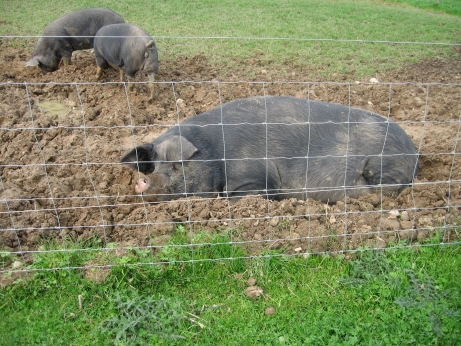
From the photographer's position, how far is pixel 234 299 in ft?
10.8

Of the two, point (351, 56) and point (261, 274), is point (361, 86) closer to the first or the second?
point (351, 56)

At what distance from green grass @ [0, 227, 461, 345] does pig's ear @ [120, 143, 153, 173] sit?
0.91m

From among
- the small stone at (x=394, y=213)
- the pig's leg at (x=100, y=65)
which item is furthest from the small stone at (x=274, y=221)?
the pig's leg at (x=100, y=65)

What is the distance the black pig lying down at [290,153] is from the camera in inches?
171

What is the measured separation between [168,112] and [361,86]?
10.5 ft

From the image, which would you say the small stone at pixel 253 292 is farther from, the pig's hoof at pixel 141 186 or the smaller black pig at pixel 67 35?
the smaller black pig at pixel 67 35

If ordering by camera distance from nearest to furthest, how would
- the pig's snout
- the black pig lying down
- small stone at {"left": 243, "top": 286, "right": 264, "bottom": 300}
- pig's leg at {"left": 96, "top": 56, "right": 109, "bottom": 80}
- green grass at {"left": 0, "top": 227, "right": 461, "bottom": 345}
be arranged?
1. green grass at {"left": 0, "top": 227, "right": 461, "bottom": 345}
2. small stone at {"left": 243, "top": 286, "right": 264, "bottom": 300}
3. the pig's snout
4. the black pig lying down
5. pig's leg at {"left": 96, "top": 56, "right": 109, "bottom": 80}

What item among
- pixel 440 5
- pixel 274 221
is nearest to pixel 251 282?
pixel 274 221

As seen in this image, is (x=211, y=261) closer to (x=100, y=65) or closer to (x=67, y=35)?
(x=100, y=65)

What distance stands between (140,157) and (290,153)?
4.88ft

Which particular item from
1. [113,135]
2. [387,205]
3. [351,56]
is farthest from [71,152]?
[351,56]

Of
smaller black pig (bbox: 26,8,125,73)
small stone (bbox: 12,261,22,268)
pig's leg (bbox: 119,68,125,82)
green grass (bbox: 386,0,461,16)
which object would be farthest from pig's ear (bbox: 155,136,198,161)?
green grass (bbox: 386,0,461,16)

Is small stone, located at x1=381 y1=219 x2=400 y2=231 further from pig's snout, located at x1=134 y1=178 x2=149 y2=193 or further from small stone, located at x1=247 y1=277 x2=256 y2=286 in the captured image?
pig's snout, located at x1=134 y1=178 x2=149 y2=193

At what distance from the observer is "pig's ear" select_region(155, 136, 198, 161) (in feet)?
13.6
